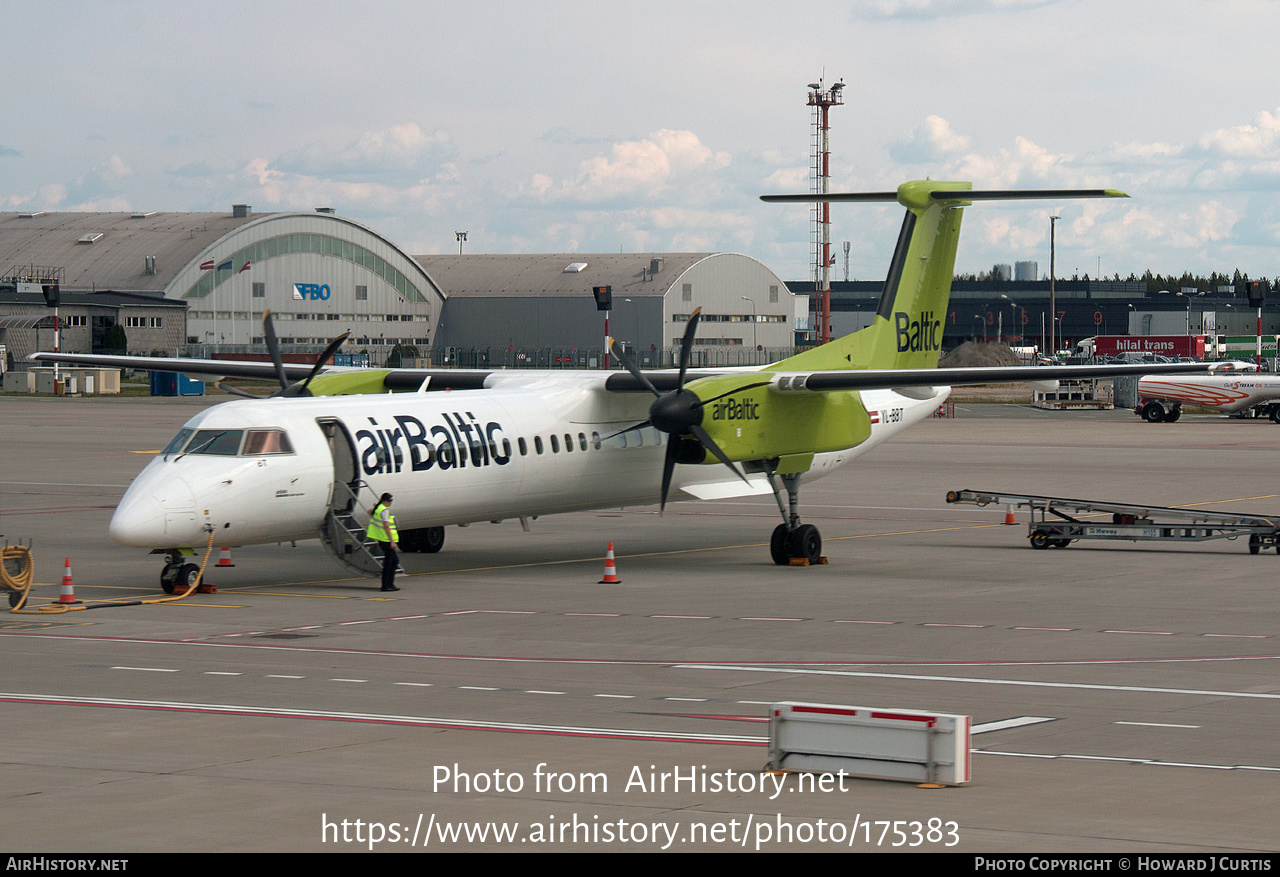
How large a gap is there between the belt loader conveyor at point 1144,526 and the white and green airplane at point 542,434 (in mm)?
3201

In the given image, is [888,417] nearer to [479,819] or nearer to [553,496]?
[553,496]

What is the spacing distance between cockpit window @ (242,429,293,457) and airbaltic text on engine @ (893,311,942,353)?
1334 centimetres

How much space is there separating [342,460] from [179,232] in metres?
98.0

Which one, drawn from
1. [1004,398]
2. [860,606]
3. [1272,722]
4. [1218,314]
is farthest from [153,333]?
[1218,314]

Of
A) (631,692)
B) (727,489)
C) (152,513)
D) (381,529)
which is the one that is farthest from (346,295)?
(631,692)

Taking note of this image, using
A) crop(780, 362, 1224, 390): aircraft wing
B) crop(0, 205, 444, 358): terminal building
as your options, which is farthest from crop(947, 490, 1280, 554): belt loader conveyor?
crop(0, 205, 444, 358): terminal building

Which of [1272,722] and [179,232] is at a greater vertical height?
[179,232]

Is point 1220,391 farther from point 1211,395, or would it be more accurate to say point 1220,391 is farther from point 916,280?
point 916,280

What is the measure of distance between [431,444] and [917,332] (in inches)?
457

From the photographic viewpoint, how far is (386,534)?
22.2 m

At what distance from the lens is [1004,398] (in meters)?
94.4
